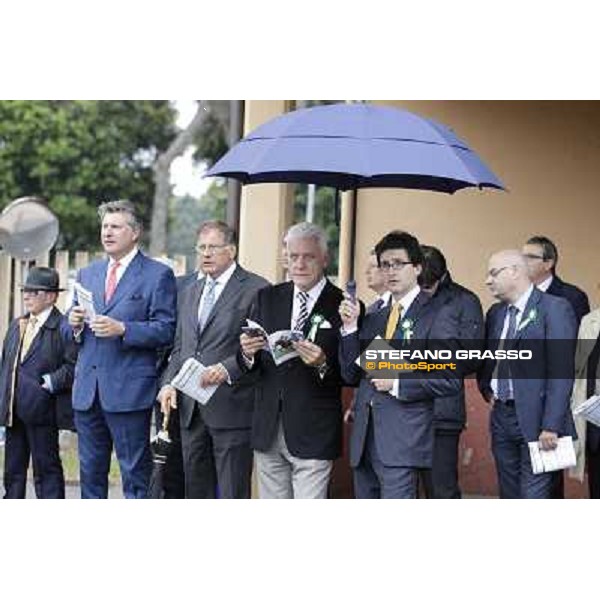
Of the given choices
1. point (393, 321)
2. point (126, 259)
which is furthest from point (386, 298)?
point (126, 259)

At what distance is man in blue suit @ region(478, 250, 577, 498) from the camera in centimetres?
625

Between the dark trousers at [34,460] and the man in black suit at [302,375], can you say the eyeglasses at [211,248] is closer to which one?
the man in black suit at [302,375]

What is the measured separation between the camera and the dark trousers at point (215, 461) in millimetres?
6652

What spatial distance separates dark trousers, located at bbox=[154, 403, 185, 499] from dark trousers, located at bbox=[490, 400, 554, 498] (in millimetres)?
1467

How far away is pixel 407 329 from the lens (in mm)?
6289

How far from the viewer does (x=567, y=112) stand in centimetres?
718

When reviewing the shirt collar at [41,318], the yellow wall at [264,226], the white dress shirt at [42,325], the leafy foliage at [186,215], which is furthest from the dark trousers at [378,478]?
the leafy foliage at [186,215]

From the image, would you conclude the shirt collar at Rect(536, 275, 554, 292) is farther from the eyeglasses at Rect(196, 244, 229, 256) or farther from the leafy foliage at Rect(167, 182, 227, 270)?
the leafy foliage at Rect(167, 182, 227, 270)

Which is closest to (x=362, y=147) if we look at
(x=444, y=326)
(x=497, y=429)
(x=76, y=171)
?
(x=444, y=326)

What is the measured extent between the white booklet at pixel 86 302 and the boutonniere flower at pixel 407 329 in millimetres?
1399

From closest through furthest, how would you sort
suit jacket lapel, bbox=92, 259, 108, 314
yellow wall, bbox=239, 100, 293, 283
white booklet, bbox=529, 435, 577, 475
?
white booklet, bbox=529, 435, 577, 475
suit jacket lapel, bbox=92, 259, 108, 314
yellow wall, bbox=239, 100, 293, 283

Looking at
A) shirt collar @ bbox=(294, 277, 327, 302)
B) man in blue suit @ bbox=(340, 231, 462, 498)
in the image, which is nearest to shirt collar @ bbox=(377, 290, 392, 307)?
man in blue suit @ bbox=(340, 231, 462, 498)

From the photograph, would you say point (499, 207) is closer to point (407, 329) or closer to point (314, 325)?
point (407, 329)
